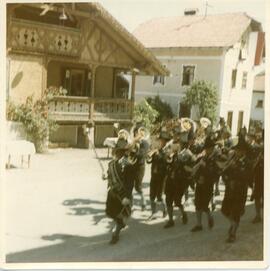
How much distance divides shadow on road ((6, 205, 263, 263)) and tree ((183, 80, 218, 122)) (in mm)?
1201

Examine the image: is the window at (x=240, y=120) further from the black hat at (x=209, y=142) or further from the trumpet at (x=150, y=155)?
the trumpet at (x=150, y=155)

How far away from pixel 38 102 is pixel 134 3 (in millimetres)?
1605

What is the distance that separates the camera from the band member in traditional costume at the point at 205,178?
534cm

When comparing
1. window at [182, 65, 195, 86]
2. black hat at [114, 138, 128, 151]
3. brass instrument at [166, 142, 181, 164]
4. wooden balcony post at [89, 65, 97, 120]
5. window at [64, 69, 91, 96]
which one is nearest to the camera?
black hat at [114, 138, 128, 151]

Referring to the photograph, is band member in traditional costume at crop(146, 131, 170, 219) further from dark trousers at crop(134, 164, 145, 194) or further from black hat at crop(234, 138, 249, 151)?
black hat at crop(234, 138, 249, 151)

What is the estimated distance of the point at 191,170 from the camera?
211 inches

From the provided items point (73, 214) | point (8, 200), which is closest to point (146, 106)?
point (73, 214)

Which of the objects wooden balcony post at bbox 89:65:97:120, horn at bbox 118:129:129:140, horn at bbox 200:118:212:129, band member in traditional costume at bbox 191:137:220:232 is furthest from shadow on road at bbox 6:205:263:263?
wooden balcony post at bbox 89:65:97:120

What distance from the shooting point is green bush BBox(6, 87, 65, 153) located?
5316 millimetres

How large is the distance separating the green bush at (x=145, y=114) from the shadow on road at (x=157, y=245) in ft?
3.47

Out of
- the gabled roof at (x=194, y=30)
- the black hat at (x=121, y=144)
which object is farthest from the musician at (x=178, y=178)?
the gabled roof at (x=194, y=30)

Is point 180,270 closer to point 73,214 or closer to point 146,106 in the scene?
point 73,214

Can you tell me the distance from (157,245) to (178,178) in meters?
0.81

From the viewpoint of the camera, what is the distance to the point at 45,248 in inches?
205
